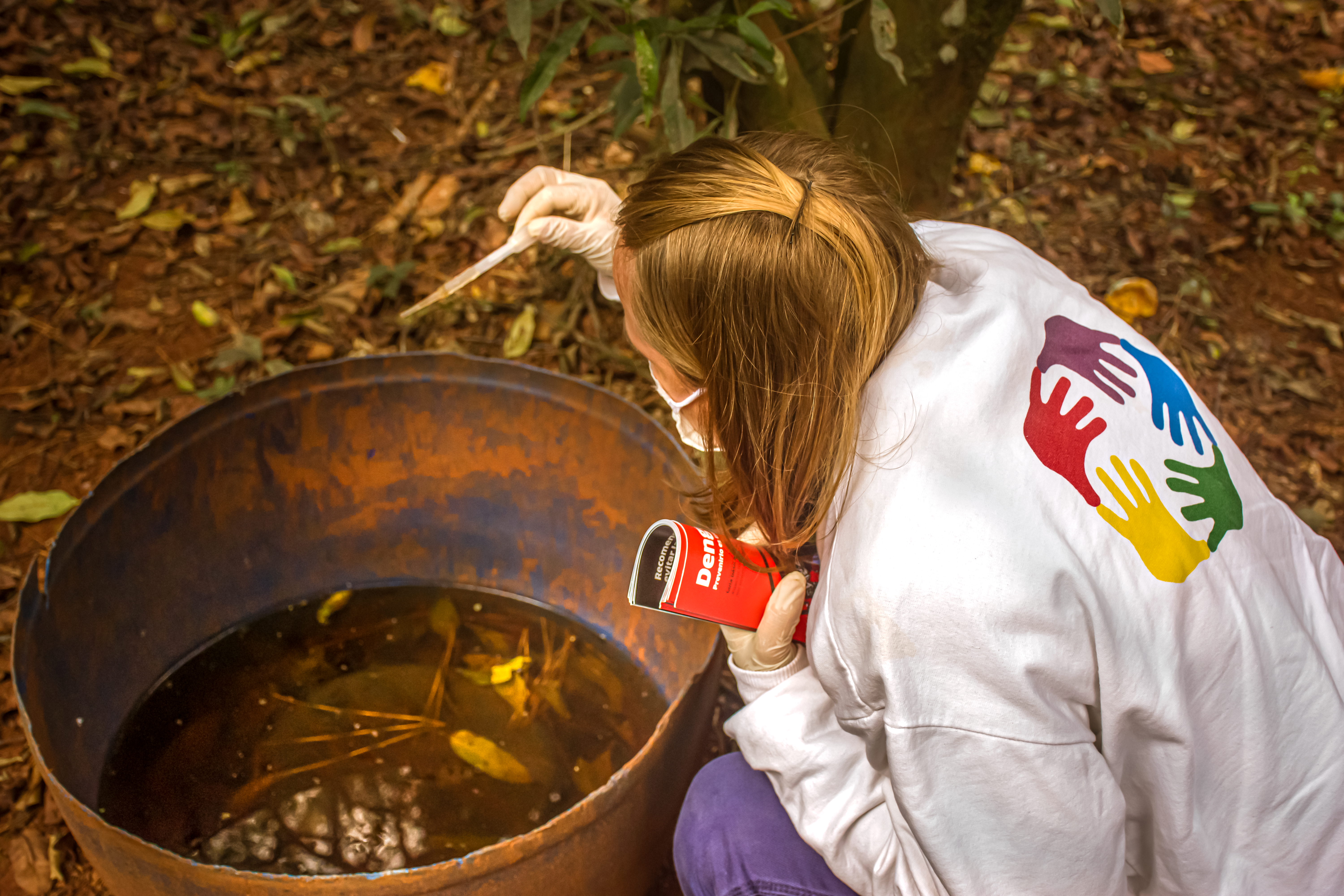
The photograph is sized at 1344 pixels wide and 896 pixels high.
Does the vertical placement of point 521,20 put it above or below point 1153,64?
above

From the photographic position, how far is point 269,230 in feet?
6.60

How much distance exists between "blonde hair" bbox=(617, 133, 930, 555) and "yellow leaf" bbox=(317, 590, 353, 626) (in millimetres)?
904

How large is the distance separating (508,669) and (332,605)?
316mm

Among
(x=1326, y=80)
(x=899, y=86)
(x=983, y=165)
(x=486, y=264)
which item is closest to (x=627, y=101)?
(x=486, y=264)

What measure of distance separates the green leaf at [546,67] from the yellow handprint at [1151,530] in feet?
2.82

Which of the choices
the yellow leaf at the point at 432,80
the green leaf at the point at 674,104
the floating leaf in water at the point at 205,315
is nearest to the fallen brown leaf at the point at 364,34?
the yellow leaf at the point at 432,80

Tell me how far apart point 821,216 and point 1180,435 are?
0.35 metres

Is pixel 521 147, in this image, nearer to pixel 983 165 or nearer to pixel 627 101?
pixel 627 101

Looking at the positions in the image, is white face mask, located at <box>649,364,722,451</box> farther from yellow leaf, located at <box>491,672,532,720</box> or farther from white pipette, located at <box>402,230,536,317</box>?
yellow leaf, located at <box>491,672,532,720</box>

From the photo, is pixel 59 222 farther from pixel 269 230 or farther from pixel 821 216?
pixel 821 216

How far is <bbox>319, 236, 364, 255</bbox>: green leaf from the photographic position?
1.97 meters

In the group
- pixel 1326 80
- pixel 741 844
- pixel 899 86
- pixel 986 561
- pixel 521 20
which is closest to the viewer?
pixel 986 561

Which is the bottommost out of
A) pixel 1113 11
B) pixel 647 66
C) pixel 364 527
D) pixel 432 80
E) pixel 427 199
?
pixel 364 527

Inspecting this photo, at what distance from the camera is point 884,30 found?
118 centimetres
